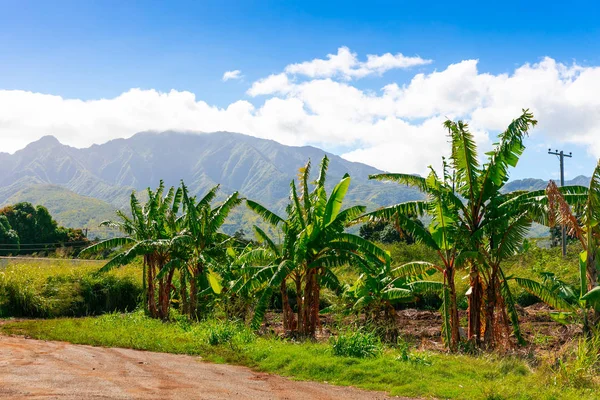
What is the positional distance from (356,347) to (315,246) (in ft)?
14.0

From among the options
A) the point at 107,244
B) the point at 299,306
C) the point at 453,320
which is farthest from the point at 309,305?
the point at 107,244

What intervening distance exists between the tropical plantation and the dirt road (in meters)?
0.83

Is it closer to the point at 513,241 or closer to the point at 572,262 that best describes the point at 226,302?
the point at 513,241

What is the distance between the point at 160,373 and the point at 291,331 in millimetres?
6685

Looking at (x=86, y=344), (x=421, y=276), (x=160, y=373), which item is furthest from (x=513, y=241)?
(x=86, y=344)

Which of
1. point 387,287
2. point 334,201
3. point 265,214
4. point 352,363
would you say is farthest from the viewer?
point 265,214

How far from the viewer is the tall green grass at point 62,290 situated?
21.5 meters

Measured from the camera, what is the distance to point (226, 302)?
64.3 ft

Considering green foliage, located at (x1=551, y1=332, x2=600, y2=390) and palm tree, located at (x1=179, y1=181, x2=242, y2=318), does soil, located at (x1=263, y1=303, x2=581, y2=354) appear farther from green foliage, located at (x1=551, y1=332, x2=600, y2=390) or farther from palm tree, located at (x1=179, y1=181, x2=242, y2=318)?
green foliage, located at (x1=551, y1=332, x2=600, y2=390)

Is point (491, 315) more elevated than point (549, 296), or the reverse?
point (549, 296)

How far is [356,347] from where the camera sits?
12258mm

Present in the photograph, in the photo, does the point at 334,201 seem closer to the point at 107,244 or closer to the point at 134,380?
the point at 134,380

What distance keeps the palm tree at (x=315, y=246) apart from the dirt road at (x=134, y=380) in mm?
4298

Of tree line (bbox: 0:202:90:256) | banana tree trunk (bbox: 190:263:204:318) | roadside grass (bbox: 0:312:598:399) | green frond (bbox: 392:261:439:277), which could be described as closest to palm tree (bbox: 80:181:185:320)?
banana tree trunk (bbox: 190:263:204:318)
